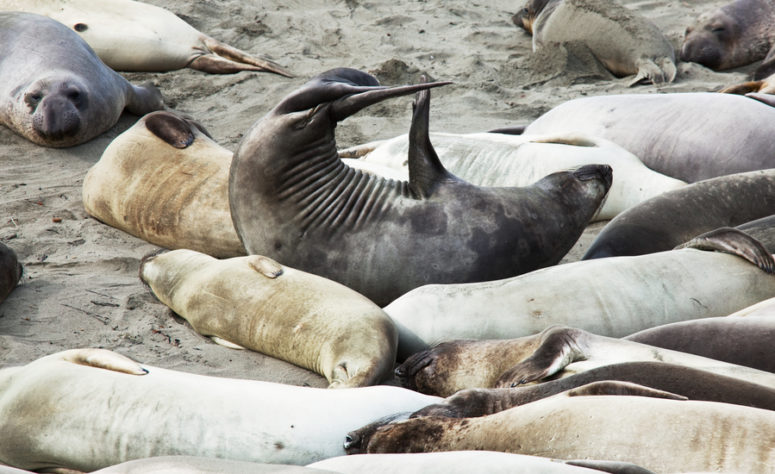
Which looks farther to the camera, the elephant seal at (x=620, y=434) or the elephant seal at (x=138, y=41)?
the elephant seal at (x=138, y=41)

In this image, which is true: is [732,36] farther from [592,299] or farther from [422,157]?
[592,299]

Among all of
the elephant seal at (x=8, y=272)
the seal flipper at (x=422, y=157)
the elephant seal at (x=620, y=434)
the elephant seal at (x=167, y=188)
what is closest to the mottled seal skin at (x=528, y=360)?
the elephant seal at (x=620, y=434)

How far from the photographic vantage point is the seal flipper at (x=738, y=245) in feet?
11.9

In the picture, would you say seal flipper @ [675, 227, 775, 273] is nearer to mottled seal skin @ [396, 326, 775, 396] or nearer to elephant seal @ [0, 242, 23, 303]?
mottled seal skin @ [396, 326, 775, 396]

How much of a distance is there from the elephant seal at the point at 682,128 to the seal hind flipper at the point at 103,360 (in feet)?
10.6

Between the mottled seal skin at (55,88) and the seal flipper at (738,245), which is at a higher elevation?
the seal flipper at (738,245)

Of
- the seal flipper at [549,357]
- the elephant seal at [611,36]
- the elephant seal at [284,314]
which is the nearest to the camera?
the seal flipper at [549,357]

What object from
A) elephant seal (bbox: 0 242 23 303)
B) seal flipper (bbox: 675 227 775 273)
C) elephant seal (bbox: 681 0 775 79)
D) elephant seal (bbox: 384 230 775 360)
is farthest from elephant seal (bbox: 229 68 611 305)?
elephant seal (bbox: 681 0 775 79)

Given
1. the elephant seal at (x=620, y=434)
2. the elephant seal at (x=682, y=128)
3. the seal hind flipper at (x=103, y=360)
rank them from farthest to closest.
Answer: the elephant seal at (x=682, y=128), the seal hind flipper at (x=103, y=360), the elephant seal at (x=620, y=434)

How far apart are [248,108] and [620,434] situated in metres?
4.69

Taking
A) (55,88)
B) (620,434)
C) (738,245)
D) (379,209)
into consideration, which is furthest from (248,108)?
(620,434)

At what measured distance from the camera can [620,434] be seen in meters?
2.21

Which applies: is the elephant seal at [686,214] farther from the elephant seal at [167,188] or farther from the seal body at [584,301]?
the elephant seal at [167,188]

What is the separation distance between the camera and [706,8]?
27.5 feet
